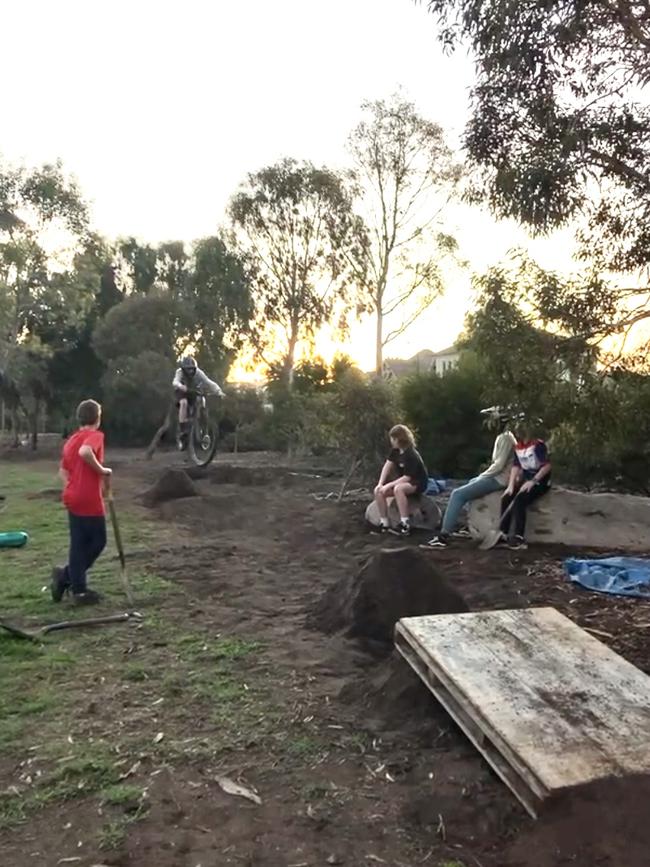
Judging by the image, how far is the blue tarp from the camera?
6.83 metres

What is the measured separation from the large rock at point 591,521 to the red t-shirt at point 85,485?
14.5ft

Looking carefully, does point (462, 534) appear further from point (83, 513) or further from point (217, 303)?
point (217, 303)

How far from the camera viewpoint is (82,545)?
21.2 ft

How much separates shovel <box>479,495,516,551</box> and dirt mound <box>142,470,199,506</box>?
547cm

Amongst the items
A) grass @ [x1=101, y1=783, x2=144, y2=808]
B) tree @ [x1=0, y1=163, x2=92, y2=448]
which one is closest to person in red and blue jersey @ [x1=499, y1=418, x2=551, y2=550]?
grass @ [x1=101, y1=783, x2=144, y2=808]

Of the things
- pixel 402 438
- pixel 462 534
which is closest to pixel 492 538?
pixel 462 534

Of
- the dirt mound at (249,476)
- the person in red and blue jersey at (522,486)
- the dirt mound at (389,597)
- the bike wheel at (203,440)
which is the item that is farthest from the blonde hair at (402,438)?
the dirt mound at (249,476)

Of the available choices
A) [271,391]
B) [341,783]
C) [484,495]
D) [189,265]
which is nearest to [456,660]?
[341,783]

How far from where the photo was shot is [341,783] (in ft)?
11.4

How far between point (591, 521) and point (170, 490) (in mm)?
6554

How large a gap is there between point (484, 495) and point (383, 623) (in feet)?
12.9

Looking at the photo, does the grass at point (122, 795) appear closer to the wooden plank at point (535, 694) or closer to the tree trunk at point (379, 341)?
the wooden plank at point (535, 694)

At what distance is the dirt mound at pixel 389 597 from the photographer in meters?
5.37

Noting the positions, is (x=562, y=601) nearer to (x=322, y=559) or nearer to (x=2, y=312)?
(x=322, y=559)
